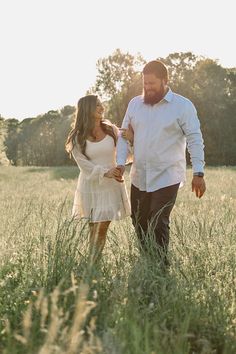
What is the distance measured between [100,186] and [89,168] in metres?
0.23

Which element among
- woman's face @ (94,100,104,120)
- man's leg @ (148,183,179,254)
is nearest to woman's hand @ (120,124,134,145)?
woman's face @ (94,100,104,120)

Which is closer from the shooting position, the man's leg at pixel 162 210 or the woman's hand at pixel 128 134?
the man's leg at pixel 162 210

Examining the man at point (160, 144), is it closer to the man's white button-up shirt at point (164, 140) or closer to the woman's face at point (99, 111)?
the man's white button-up shirt at point (164, 140)

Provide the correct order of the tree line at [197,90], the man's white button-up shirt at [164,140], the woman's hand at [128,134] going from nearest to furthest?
the man's white button-up shirt at [164,140], the woman's hand at [128,134], the tree line at [197,90]

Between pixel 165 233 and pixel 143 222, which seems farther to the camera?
pixel 143 222

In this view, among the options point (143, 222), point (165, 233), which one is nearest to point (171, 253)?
point (165, 233)

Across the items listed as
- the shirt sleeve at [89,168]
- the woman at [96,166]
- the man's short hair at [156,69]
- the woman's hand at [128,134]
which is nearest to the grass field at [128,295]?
the woman at [96,166]

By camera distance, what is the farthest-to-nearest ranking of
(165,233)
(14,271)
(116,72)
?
(116,72), (165,233), (14,271)

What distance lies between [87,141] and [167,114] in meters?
0.91

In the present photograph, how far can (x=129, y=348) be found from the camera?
10.5ft

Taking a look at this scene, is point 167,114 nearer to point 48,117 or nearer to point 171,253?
point 171,253

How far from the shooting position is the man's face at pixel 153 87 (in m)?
5.98

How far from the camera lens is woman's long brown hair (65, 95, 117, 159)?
6.10 meters

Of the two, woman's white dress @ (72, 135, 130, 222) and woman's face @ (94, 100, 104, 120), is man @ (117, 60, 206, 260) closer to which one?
woman's white dress @ (72, 135, 130, 222)
